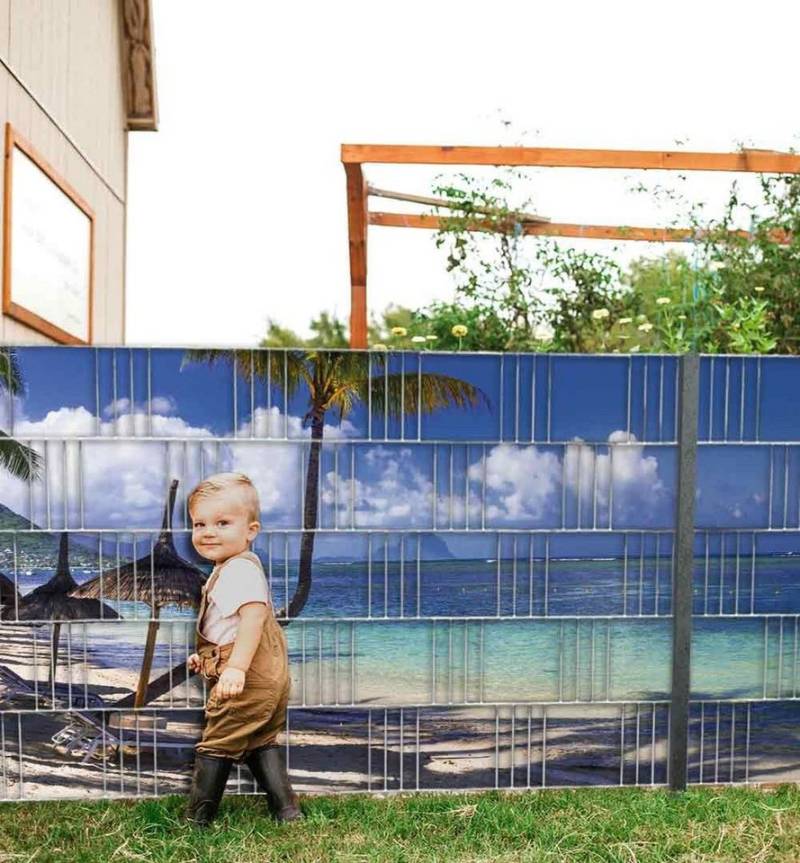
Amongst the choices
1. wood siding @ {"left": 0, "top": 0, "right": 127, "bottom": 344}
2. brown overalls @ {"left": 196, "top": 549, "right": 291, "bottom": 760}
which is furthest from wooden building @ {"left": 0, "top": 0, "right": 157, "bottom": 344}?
brown overalls @ {"left": 196, "top": 549, "right": 291, "bottom": 760}

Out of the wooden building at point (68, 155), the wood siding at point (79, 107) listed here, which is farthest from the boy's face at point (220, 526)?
the wood siding at point (79, 107)

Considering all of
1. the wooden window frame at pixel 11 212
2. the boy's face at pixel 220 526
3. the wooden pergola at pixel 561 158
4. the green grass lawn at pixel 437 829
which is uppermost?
the wooden pergola at pixel 561 158

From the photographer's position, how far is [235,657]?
2.98 m

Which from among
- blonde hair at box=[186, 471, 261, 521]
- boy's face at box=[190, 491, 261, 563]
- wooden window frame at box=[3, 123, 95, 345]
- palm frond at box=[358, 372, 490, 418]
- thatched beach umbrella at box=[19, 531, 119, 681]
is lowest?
thatched beach umbrella at box=[19, 531, 119, 681]

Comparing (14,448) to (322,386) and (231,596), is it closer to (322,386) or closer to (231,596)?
(231,596)

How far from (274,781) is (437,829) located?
473 mm

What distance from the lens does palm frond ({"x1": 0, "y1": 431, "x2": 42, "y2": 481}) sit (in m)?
3.07

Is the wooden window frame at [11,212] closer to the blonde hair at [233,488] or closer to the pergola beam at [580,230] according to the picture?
the blonde hair at [233,488]

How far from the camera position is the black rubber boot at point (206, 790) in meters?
3.01

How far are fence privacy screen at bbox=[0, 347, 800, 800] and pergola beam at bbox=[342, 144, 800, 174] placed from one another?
278 centimetres

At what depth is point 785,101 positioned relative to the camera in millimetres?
7648

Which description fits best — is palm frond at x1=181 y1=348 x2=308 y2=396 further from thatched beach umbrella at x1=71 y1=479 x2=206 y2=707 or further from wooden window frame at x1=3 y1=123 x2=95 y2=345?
wooden window frame at x1=3 y1=123 x2=95 y2=345

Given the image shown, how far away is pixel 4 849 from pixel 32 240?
3036mm

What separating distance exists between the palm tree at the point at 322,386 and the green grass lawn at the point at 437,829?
603 millimetres
